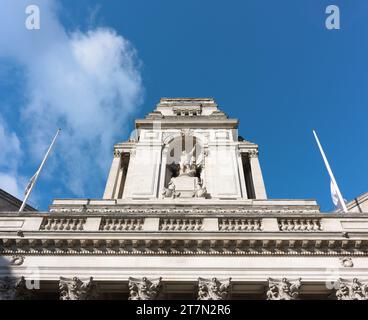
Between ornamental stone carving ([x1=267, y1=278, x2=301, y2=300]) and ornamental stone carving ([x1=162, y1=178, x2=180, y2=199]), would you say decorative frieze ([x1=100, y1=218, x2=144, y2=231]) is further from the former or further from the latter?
ornamental stone carving ([x1=267, y1=278, x2=301, y2=300])

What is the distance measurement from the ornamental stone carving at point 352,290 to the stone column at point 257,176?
32.8 feet

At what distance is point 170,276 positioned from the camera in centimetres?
1294

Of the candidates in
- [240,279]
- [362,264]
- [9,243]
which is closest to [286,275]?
[240,279]

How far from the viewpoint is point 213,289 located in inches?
490

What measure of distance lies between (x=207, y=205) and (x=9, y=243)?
1000 cm

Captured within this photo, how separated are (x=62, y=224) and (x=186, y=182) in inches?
375

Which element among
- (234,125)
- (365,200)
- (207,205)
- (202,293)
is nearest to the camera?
(202,293)

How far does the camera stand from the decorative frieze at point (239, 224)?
1443cm

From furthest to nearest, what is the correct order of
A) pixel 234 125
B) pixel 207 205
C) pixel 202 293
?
1. pixel 234 125
2. pixel 207 205
3. pixel 202 293

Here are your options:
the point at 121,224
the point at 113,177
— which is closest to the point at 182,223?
the point at 121,224

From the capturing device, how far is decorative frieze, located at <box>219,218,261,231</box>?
1443cm

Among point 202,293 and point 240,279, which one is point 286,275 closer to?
point 240,279

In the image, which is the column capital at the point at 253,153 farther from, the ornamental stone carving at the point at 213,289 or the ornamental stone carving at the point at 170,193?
the ornamental stone carving at the point at 213,289

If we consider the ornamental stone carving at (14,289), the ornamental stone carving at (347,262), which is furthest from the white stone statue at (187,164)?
the ornamental stone carving at (14,289)
